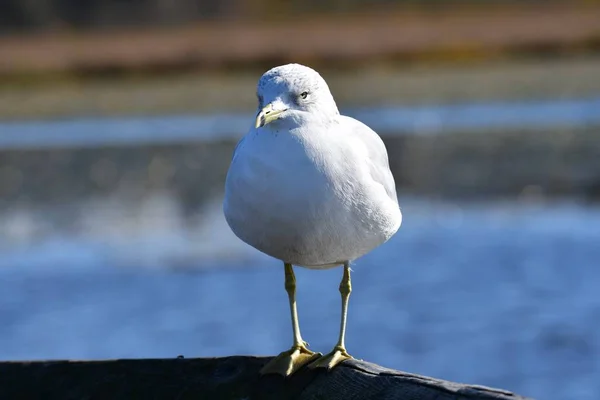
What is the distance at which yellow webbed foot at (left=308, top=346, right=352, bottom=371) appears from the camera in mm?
4262

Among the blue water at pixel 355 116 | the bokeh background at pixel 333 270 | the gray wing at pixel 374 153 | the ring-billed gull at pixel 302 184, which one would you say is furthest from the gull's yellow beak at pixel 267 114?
the blue water at pixel 355 116

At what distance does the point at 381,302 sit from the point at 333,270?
1.65 metres

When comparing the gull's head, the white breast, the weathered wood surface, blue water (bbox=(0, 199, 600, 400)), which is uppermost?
blue water (bbox=(0, 199, 600, 400))

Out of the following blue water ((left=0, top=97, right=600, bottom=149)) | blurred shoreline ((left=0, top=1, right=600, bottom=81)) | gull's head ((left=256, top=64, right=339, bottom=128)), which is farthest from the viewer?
blurred shoreline ((left=0, top=1, right=600, bottom=81))

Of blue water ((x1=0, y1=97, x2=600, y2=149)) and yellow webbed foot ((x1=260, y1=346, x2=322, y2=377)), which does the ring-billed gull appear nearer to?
yellow webbed foot ((x1=260, y1=346, x2=322, y2=377))

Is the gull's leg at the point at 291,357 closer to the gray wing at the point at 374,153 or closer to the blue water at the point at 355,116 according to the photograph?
the gray wing at the point at 374,153

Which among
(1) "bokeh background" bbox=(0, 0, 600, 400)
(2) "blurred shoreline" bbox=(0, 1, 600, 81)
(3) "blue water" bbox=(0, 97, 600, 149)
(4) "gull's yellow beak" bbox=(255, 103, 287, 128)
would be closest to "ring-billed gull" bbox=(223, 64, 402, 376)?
(4) "gull's yellow beak" bbox=(255, 103, 287, 128)

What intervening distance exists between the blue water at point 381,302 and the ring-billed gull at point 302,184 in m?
3.49

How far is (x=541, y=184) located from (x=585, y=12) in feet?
92.6

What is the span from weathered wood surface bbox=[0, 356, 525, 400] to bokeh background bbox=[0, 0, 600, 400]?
3.39 m

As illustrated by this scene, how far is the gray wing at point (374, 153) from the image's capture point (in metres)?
4.36

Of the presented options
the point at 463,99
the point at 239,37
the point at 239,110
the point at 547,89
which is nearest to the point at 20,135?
the point at 239,110

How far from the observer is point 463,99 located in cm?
2575

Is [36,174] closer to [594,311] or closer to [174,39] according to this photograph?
[594,311]
